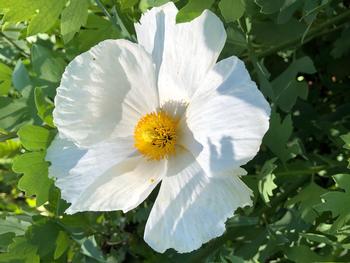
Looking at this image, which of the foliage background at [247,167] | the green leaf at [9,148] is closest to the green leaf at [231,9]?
the foliage background at [247,167]

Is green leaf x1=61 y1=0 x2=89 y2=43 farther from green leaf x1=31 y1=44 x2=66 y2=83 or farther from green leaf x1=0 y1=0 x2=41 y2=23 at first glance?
green leaf x1=31 y1=44 x2=66 y2=83

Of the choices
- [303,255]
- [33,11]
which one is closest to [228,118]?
[303,255]

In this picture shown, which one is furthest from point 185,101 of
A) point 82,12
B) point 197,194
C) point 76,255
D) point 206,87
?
point 76,255

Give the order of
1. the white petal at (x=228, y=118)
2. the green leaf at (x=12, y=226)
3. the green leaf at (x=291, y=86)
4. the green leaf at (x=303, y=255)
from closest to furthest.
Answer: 1. the white petal at (x=228, y=118)
2. the green leaf at (x=303, y=255)
3. the green leaf at (x=291, y=86)
4. the green leaf at (x=12, y=226)

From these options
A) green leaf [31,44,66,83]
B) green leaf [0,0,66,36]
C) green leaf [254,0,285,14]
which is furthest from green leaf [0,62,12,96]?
green leaf [254,0,285,14]

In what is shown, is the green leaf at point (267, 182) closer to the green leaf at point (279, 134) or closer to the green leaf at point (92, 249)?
the green leaf at point (279, 134)

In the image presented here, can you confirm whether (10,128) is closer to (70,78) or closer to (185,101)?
(70,78)
